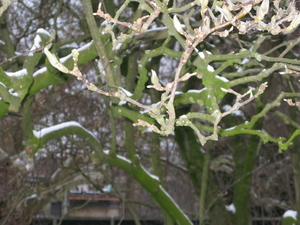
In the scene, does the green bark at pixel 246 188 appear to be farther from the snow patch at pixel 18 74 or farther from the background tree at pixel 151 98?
the snow patch at pixel 18 74

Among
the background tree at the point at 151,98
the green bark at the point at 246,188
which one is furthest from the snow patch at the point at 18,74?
the green bark at the point at 246,188

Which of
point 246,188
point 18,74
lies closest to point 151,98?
point 246,188

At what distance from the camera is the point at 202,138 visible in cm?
223

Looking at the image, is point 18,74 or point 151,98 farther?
point 151,98

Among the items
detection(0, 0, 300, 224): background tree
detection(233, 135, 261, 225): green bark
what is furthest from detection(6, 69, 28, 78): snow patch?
detection(233, 135, 261, 225): green bark

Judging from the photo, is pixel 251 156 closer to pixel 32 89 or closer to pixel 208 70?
pixel 208 70

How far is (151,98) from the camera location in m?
6.25

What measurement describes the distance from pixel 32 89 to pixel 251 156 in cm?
391

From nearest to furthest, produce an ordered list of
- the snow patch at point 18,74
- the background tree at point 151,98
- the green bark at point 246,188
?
1. the background tree at point 151,98
2. the snow patch at point 18,74
3. the green bark at point 246,188

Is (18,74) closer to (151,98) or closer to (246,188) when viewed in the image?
(151,98)

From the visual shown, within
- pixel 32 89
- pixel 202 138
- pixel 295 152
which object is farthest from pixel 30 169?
pixel 202 138

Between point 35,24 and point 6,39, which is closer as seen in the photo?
point 6,39

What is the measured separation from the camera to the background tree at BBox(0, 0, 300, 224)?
284 centimetres

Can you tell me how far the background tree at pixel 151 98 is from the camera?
284cm
